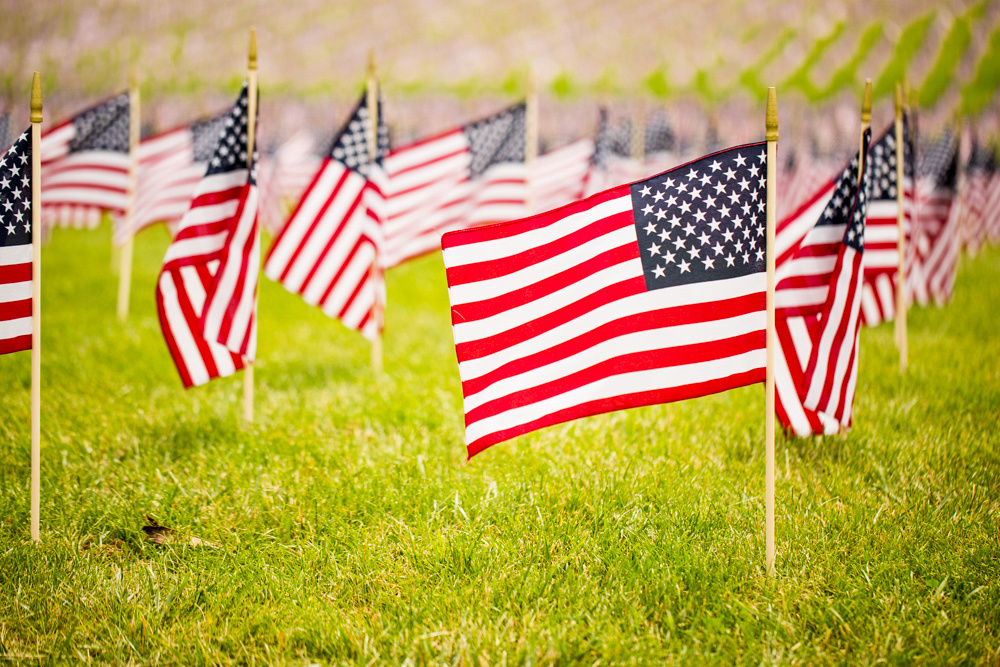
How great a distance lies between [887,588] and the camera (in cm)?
360

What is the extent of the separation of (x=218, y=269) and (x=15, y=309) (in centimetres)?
154

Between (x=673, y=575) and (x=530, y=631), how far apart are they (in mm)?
806

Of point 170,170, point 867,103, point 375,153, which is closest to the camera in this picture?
point 867,103

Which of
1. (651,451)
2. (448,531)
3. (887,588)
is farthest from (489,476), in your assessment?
(887,588)

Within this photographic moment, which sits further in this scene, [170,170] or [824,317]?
[170,170]

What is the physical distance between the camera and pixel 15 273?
402 centimetres

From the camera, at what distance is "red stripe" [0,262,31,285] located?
3.99m

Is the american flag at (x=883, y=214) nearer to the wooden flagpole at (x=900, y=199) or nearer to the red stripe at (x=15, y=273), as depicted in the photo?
the wooden flagpole at (x=900, y=199)

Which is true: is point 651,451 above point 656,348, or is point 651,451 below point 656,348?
below

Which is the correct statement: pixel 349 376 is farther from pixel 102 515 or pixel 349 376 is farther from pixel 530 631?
pixel 530 631

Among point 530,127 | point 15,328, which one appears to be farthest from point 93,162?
point 15,328

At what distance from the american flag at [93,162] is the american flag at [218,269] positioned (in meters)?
4.43

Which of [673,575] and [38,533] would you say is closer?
[673,575]

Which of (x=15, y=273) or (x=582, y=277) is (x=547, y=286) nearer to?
(x=582, y=277)
